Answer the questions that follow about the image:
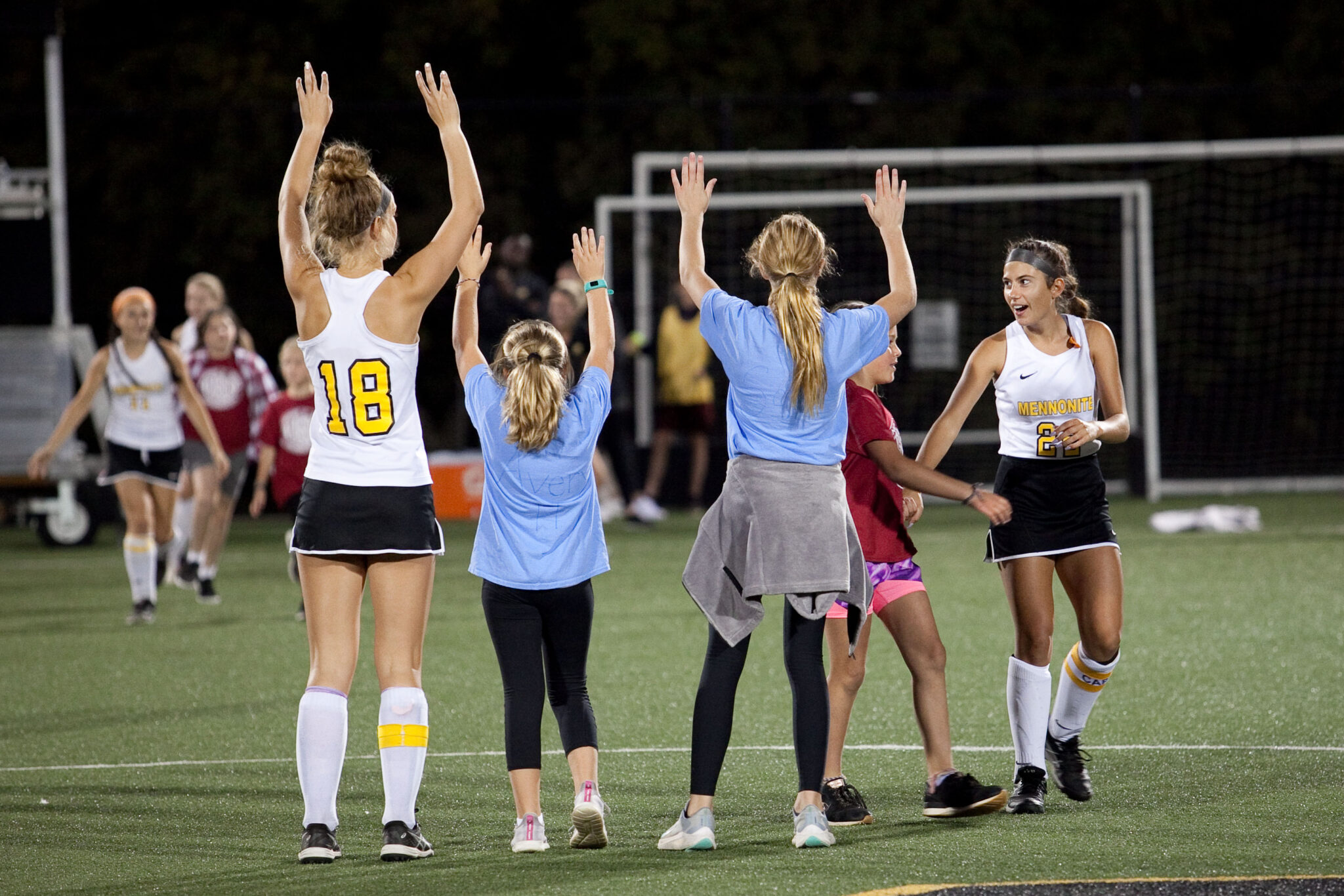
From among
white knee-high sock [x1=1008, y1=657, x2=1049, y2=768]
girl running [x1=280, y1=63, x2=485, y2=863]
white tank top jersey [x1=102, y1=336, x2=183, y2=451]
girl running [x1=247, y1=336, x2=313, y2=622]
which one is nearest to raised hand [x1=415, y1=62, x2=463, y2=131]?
girl running [x1=280, y1=63, x2=485, y2=863]

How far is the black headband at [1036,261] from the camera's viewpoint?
5520 mm

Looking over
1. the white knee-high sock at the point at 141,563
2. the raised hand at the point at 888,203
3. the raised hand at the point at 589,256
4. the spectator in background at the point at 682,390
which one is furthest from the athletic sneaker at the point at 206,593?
the raised hand at the point at 888,203

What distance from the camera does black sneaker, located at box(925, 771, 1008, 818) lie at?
206 inches

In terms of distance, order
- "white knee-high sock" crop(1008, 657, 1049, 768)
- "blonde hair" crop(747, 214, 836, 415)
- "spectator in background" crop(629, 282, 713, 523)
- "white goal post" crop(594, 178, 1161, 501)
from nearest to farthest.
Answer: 1. "blonde hair" crop(747, 214, 836, 415)
2. "white knee-high sock" crop(1008, 657, 1049, 768)
3. "spectator in background" crop(629, 282, 713, 523)
4. "white goal post" crop(594, 178, 1161, 501)

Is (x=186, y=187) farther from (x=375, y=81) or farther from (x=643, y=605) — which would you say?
(x=643, y=605)

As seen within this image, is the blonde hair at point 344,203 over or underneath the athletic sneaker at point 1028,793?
over

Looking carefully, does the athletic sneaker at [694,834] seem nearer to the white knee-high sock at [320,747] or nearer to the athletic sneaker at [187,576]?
the white knee-high sock at [320,747]

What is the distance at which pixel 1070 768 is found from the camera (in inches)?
218

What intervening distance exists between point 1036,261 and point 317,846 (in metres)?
2.88

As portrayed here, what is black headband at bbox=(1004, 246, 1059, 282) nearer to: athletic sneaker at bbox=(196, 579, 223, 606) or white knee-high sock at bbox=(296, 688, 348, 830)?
white knee-high sock at bbox=(296, 688, 348, 830)

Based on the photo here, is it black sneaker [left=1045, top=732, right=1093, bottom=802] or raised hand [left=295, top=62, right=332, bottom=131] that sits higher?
raised hand [left=295, top=62, right=332, bottom=131]

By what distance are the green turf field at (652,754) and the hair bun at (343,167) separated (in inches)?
76.4

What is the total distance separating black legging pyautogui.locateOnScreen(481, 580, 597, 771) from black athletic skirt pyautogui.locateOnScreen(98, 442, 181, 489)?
602 centimetres

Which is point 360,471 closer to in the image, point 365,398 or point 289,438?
point 365,398
